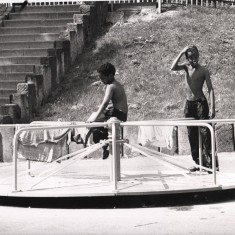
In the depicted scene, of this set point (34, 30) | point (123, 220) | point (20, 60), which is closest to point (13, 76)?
point (20, 60)

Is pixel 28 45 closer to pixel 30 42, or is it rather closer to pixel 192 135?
pixel 30 42

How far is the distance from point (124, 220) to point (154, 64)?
44.7 ft

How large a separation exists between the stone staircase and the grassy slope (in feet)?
3.08

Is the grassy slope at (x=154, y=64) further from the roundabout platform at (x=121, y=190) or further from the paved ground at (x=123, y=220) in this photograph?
the paved ground at (x=123, y=220)

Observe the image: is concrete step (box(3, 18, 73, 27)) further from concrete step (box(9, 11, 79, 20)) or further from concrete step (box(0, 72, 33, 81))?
concrete step (box(0, 72, 33, 81))

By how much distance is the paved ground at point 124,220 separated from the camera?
823 centimetres

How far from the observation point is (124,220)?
349 inches

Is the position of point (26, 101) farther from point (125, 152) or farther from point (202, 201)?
point (202, 201)

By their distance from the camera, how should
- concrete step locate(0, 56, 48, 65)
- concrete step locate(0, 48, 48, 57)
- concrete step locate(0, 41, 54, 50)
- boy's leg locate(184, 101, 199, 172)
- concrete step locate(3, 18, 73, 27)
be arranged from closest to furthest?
boy's leg locate(184, 101, 199, 172) < concrete step locate(0, 56, 48, 65) < concrete step locate(0, 48, 48, 57) < concrete step locate(0, 41, 54, 50) < concrete step locate(3, 18, 73, 27)

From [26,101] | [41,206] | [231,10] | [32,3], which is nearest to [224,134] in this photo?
[26,101]

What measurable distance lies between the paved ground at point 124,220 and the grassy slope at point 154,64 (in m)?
9.34

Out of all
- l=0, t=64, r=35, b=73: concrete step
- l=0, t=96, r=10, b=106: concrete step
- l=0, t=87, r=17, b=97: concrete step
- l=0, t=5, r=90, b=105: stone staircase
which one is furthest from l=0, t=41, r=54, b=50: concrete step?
l=0, t=96, r=10, b=106: concrete step

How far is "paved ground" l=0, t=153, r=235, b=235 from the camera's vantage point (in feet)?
27.0

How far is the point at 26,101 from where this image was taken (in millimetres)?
20406
